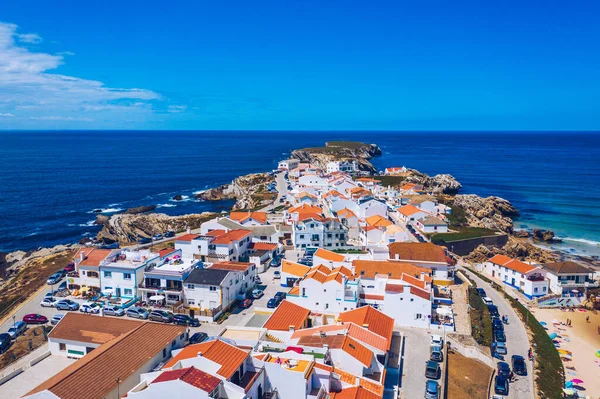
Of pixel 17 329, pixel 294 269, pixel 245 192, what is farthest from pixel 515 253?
pixel 245 192

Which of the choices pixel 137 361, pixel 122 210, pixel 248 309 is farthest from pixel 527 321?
pixel 122 210

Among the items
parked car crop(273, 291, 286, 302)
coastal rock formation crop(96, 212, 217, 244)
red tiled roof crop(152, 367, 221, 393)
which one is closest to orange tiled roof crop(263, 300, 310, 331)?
parked car crop(273, 291, 286, 302)

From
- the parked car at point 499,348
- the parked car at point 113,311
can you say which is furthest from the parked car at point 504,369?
the parked car at point 113,311

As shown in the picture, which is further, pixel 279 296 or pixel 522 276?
pixel 522 276

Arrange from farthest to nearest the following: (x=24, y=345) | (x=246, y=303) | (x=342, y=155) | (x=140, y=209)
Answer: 1. (x=342, y=155)
2. (x=140, y=209)
3. (x=246, y=303)
4. (x=24, y=345)

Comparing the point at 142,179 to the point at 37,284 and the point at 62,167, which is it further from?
the point at 37,284

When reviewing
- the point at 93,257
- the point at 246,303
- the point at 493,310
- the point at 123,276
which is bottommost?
the point at 493,310

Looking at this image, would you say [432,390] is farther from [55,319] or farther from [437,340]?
[55,319]

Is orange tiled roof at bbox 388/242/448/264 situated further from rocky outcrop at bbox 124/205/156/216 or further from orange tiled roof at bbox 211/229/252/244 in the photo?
rocky outcrop at bbox 124/205/156/216
